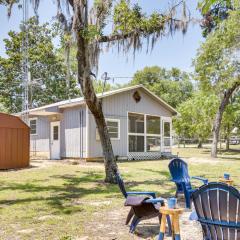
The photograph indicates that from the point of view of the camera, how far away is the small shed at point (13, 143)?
13.7 metres

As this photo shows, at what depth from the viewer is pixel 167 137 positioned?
2262 cm

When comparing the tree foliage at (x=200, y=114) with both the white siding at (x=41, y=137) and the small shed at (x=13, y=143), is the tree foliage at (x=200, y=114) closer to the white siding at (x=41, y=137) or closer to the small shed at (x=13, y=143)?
the white siding at (x=41, y=137)

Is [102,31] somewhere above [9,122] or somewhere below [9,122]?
above

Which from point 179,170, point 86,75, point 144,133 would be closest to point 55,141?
point 144,133

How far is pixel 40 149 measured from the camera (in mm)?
20969

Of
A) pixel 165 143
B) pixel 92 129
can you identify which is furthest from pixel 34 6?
pixel 165 143

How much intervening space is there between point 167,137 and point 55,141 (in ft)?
24.4

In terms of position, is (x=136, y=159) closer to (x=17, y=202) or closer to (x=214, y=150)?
(x=214, y=150)

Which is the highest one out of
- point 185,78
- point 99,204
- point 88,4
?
point 185,78

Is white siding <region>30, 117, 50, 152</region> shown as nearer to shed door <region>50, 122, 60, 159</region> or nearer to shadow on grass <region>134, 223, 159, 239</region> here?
shed door <region>50, 122, 60, 159</region>

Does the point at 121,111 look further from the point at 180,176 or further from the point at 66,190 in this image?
the point at 180,176

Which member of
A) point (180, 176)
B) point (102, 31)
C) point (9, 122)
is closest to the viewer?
point (180, 176)

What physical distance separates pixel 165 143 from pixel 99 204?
15751 millimetres

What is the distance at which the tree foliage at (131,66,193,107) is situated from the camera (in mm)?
52656
